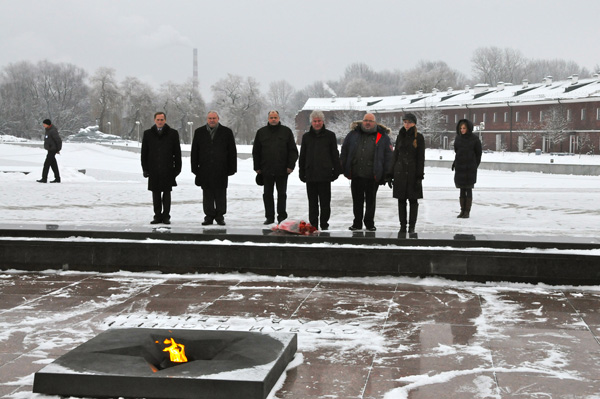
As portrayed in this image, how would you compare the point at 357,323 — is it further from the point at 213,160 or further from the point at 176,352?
the point at 213,160

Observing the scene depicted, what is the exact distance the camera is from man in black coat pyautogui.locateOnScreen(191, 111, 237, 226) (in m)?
10.5

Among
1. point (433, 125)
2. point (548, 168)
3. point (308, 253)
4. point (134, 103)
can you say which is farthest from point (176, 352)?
point (134, 103)

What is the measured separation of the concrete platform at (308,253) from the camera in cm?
762

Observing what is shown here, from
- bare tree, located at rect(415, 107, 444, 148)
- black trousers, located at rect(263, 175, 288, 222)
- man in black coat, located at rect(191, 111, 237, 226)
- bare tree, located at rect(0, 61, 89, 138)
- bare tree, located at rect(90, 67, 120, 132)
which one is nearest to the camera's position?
man in black coat, located at rect(191, 111, 237, 226)

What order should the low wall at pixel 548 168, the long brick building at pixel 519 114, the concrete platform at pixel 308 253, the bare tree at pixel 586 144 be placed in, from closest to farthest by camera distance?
the concrete platform at pixel 308 253
the low wall at pixel 548 168
the bare tree at pixel 586 144
the long brick building at pixel 519 114

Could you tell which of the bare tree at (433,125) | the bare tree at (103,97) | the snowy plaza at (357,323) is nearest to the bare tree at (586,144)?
the bare tree at (433,125)

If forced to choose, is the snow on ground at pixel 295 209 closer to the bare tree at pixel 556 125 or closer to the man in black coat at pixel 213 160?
the man in black coat at pixel 213 160

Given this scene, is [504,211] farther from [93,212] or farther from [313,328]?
[313,328]

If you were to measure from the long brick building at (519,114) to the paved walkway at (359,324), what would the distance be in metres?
64.4

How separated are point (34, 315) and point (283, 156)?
5.06 meters

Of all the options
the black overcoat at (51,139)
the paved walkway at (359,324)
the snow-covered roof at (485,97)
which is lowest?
the paved walkway at (359,324)

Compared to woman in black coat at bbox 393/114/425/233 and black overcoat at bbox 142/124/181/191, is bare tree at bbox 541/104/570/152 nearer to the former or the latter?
woman in black coat at bbox 393/114/425/233

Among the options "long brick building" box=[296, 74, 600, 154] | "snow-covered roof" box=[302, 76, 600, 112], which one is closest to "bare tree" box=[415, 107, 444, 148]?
"long brick building" box=[296, 74, 600, 154]

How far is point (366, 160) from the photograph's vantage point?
9.89 metres
